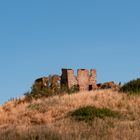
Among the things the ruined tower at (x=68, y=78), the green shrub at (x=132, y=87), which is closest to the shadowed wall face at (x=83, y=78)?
the ruined tower at (x=68, y=78)

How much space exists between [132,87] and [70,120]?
868 cm

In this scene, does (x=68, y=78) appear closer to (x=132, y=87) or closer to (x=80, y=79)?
(x=80, y=79)

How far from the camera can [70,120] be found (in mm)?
21703

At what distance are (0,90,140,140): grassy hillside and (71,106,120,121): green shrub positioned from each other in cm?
28

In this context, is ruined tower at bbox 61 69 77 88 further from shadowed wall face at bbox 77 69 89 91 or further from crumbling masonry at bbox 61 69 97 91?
shadowed wall face at bbox 77 69 89 91

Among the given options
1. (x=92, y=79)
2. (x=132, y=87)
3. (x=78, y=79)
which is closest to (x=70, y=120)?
(x=132, y=87)

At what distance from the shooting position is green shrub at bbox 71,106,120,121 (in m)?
22.2

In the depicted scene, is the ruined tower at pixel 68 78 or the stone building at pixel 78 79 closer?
the stone building at pixel 78 79

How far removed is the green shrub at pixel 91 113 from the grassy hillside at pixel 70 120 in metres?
0.28

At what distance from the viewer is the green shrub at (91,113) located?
22.2 meters

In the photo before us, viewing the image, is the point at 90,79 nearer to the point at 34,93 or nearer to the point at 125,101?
the point at 34,93

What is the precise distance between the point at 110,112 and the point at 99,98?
15.7ft

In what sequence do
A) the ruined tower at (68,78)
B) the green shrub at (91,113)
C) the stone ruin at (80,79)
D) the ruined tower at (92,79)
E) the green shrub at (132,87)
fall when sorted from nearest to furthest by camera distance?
1. the green shrub at (91,113)
2. the green shrub at (132,87)
3. the stone ruin at (80,79)
4. the ruined tower at (68,78)
5. the ruined tower at (92,79)

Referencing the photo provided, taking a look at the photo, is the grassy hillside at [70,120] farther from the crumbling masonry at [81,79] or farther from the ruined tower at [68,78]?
the crumbling masonry at [81,79]
